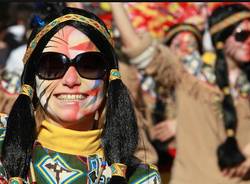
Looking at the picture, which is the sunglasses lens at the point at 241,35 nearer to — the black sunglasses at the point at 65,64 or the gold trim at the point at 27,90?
the black sunglasses at the point at 65,64

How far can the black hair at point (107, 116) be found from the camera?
2633 millimetres

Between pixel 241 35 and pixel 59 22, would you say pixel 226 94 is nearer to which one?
pixel 241 35

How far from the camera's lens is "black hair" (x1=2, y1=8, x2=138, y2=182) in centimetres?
263

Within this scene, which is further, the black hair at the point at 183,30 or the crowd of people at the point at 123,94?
the black hair at the point at 183,30

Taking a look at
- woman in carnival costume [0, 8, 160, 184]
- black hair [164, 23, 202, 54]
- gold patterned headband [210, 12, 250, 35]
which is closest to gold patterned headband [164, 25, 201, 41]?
black hair [164, 23, 202, 54]

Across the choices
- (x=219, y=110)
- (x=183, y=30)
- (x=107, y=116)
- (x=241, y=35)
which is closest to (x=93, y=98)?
(x=107, y=116)

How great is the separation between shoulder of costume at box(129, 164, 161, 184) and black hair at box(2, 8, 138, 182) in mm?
38

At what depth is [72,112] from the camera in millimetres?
2688

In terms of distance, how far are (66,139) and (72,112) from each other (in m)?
0.09

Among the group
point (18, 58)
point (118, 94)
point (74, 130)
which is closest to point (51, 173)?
point (74, 130)

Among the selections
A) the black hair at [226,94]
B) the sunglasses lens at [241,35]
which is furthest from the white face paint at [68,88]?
the sunglasses lens at [241,35]

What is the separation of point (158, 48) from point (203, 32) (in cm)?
165

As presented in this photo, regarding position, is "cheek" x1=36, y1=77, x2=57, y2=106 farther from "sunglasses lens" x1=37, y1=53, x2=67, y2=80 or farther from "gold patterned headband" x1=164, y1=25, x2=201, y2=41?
"gold patterned headband" x1=164, y1=25, x2=201, y2=41

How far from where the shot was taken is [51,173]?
2.63m
